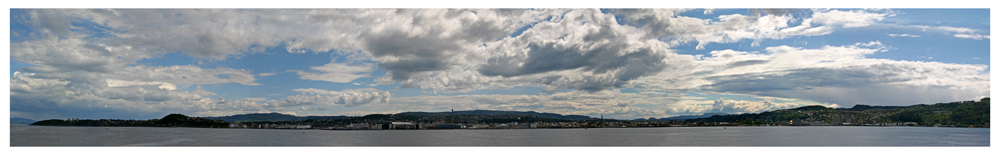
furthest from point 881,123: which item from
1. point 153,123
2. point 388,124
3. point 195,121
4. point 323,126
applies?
point 153,123

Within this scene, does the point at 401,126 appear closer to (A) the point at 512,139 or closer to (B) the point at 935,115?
(A) the point at 512,139

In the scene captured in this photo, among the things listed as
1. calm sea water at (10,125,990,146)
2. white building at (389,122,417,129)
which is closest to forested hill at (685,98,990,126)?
calm sea water at (10,125,990,146)

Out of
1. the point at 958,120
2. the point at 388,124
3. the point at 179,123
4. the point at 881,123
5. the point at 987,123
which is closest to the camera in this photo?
the point at 987,123

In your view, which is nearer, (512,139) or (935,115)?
(512,139)

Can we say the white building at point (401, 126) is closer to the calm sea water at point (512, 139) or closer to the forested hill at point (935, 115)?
the calm sea water at point (512, 139)

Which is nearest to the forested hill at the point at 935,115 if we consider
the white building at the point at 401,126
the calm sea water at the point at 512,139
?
the calm sea water at the point at 512,139

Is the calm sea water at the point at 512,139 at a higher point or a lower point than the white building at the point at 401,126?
higher

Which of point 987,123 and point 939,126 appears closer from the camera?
point 987,123

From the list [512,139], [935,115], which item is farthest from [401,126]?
[935,115]

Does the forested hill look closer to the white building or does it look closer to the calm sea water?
the calm sea water

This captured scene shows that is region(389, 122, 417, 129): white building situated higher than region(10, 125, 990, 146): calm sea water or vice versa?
region(10, 125, 990, 146): calm sea water

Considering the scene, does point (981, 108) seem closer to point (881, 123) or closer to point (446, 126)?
point (881, 123)
